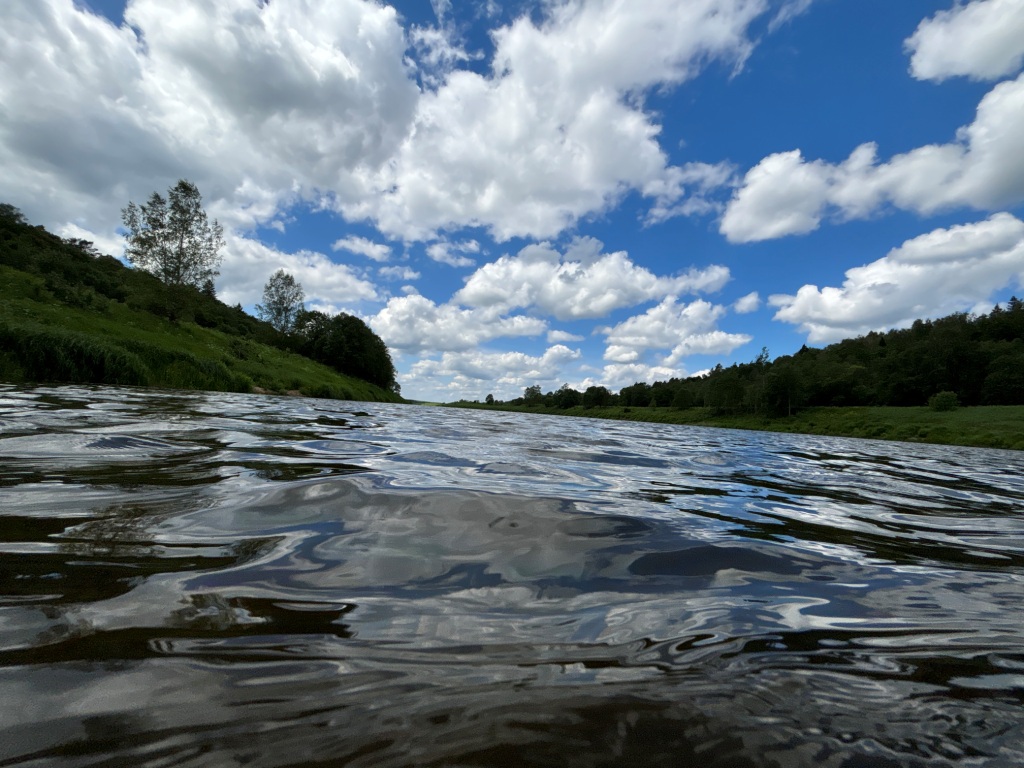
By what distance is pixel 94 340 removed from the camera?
58.5ft

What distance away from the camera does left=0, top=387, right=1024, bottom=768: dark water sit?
94 centimetres

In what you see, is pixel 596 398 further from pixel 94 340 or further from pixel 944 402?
pixel 94 340

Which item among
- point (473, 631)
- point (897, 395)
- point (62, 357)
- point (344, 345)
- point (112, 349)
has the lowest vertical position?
point (473, 631)

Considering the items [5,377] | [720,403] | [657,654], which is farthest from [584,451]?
[720,403]

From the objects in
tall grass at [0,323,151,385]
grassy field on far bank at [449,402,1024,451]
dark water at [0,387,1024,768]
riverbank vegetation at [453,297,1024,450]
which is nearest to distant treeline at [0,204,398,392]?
tall grass at [0,323,151,385]

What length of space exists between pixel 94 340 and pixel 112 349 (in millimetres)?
1087

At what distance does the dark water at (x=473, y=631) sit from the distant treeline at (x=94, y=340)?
16.6 meters

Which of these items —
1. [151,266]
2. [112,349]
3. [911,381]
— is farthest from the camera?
[911,381]

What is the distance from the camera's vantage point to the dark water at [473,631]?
3.07 feet

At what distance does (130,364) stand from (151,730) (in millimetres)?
21957

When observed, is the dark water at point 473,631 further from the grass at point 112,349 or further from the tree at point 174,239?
the tree at point 174,239

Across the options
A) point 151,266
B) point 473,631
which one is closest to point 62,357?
point 473,631

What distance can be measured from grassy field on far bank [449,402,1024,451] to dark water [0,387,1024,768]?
169 ft

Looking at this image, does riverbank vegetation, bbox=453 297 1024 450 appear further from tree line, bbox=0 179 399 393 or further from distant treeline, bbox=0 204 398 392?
tree line, bbox=0 179 399 393
